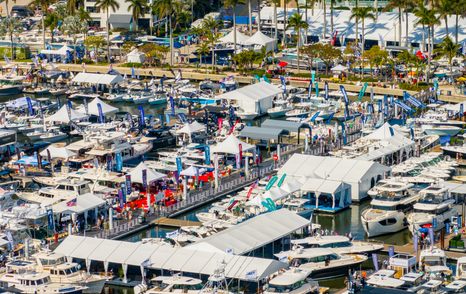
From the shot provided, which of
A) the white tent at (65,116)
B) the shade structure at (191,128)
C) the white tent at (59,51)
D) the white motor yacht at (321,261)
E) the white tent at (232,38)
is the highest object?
the white tent at (232,38)

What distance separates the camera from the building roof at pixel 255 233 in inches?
2488

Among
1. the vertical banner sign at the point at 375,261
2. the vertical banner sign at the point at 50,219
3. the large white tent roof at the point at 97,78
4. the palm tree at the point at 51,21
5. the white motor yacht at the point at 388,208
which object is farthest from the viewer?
the palm tree at the point at 51,21

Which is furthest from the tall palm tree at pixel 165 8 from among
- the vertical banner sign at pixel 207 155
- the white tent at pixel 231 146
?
the vertical banner sign at pixel 207 155

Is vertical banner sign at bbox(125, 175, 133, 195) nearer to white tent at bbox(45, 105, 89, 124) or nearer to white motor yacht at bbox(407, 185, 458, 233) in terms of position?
white motor yacht at bbox(407, 185, 458, 233)

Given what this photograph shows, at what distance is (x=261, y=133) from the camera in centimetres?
9100

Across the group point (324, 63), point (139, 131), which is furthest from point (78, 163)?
point (324, 63)

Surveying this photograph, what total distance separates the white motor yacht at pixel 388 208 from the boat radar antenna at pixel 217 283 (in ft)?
46.9

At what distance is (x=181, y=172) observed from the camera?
80188 mm

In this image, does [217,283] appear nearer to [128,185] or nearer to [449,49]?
[128,185]

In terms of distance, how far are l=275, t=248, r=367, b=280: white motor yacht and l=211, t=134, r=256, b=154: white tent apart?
2255 centimetres

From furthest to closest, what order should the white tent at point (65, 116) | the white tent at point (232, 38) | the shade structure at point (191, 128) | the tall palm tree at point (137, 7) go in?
the tall palm tree at point (137, 7) → the white tent at point (232, 38) → the white tent at point (65, 116) → the shade structure at point (191, 128)

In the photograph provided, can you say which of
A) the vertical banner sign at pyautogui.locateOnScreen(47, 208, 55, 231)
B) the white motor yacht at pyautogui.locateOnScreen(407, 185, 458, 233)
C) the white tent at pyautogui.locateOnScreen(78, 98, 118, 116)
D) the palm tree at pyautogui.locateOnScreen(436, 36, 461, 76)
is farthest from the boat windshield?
the palm tree at pyautogui.locateOnScreen(436, 36, 461, 76)

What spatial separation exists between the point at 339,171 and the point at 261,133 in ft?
45.8

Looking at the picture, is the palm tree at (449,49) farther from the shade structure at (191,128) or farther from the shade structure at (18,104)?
the shade structure at (18,104)
